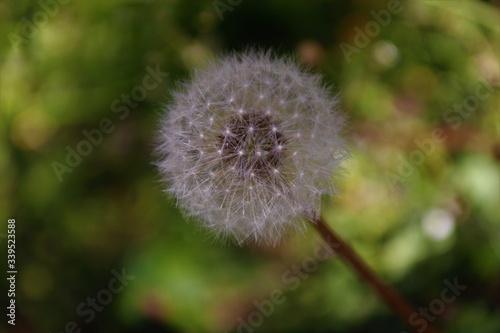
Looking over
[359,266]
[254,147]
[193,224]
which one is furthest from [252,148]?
[193,224]

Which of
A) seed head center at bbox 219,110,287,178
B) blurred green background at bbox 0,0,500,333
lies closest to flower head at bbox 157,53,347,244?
seed head center at bbox 219,110,287,178

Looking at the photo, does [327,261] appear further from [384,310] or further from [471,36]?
[471,36]

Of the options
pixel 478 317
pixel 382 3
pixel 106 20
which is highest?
pixel 106 20

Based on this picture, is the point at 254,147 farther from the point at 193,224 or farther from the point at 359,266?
the point at 193,224

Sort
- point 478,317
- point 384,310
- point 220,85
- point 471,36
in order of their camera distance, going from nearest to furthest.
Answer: point 220,85 < point 478,317 < point 384,310 < point 471,36

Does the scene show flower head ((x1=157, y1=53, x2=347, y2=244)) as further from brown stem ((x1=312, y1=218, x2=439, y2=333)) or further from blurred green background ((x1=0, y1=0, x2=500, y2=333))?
blurred green background ((x1=0, y1=0, x2=500, y2=333))

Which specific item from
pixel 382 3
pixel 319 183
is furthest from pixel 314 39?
pixel 319 183

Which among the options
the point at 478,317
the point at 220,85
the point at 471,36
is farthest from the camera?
the point at 471,36
